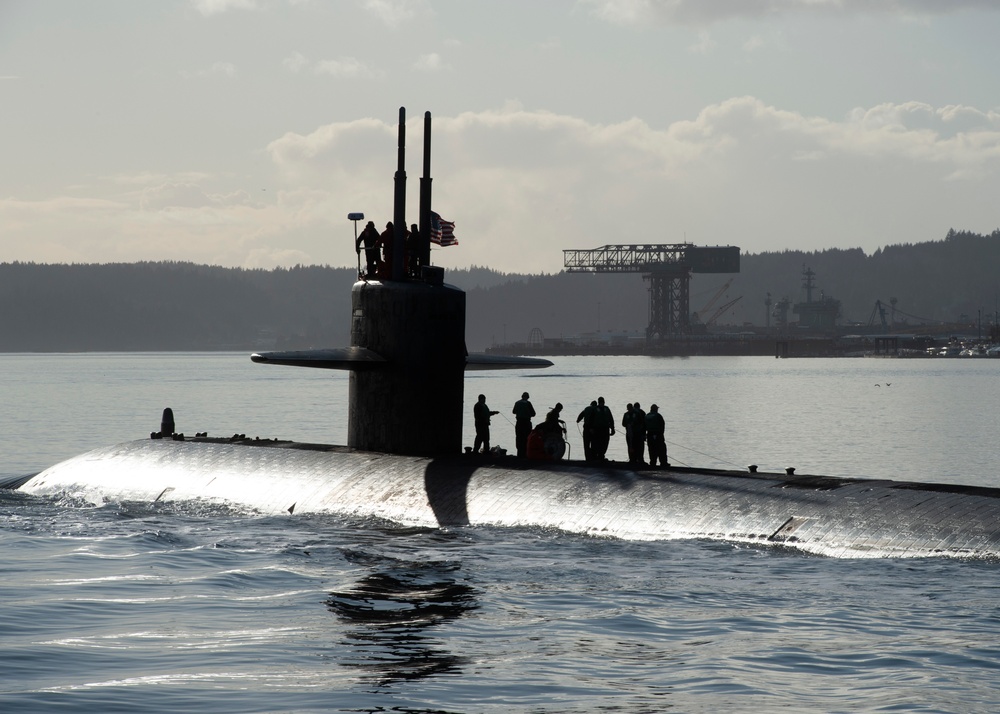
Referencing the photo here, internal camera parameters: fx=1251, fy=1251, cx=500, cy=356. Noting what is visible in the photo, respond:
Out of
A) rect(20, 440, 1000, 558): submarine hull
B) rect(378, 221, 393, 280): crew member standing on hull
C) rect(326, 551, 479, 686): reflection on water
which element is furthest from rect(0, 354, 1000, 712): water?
rect(378, 221, 393, 280): crew member standing on hull

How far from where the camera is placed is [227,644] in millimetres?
12445

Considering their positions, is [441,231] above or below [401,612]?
above

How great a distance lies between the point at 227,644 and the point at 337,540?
5.07m

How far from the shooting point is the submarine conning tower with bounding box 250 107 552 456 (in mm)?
19766

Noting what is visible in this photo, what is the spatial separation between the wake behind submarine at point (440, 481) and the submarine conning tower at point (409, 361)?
0.02 meters

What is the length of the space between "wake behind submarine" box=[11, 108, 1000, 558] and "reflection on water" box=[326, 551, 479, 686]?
180 centimetres

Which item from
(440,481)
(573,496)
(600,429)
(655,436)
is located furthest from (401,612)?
(655,436)

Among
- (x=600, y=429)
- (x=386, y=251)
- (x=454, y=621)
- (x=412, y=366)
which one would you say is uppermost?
(x=386, y=251)

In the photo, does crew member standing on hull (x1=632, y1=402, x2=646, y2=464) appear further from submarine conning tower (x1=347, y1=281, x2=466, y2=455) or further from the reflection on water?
the reflection on water

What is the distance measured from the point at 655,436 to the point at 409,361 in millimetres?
4728

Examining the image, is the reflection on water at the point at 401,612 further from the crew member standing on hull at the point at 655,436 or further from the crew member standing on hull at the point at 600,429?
the crew member standing on hull at the point at 655,436

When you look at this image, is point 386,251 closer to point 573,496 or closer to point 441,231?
point 441,231

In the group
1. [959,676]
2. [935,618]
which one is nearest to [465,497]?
[935,618]

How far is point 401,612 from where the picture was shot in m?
13.7
